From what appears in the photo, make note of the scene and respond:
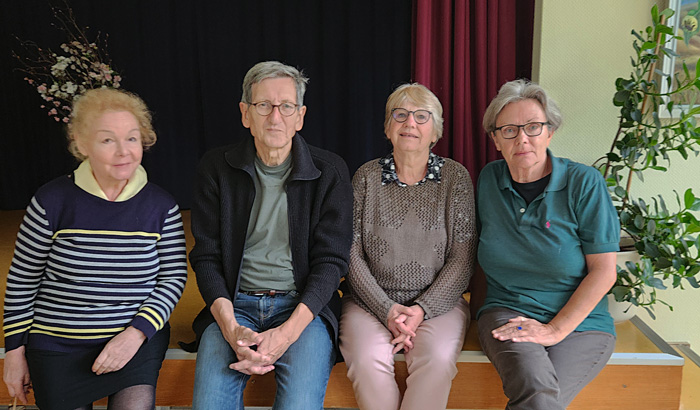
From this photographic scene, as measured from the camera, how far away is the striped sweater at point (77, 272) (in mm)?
1562

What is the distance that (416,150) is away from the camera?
189cm

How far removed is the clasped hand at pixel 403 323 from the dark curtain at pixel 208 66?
2.77 m

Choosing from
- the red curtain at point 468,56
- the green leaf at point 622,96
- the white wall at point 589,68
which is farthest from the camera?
the red curtain at point 468,56

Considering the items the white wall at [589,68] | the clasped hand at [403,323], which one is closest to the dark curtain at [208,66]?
the white wall at [589,68]

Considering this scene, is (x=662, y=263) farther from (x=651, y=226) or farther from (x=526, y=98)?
(x=526, y=98)

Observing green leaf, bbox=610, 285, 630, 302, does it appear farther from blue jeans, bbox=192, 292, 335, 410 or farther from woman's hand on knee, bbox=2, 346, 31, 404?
woman's hand on knee, bbox=2, 346, 31, 404

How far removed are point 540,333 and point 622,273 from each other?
62 centimetres

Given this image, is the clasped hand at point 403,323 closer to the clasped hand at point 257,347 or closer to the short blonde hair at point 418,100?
the clasped hand at point 257,347

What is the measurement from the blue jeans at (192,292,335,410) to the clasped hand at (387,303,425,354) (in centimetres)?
21

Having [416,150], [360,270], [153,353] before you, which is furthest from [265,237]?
[416,150]

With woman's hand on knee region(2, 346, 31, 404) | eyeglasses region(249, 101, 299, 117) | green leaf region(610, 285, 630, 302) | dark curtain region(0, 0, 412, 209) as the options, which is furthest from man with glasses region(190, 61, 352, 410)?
dark curtain region(0, 0, 412, 209)

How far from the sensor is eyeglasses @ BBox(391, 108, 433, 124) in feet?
6.15

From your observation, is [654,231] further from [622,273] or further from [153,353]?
[153,353]

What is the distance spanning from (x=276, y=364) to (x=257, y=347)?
0.08 meters
